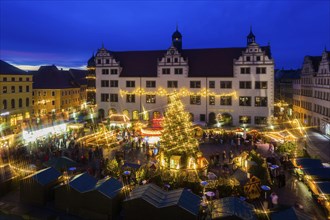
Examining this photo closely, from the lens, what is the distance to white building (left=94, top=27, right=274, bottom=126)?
133 ft

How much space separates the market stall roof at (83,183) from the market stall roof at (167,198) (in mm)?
2727

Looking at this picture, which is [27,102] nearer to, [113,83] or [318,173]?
[113,83]

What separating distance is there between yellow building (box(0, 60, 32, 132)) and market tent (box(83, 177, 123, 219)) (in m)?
31.8

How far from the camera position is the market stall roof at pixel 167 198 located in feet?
43.9

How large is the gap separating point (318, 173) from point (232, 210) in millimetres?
8882

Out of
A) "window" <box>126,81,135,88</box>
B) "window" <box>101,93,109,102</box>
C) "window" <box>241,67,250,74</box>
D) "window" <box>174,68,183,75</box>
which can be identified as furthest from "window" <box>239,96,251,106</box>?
"window" <box>101,93,109,102</box>

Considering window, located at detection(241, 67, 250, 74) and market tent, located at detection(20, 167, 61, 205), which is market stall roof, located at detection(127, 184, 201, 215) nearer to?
market tent, located at detection(20, 167, 61, 205)

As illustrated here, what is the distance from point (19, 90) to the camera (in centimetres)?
4784

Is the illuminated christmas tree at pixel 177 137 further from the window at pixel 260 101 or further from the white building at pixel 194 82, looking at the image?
the window at pixel 260 101

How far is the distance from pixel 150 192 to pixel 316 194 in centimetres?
1012

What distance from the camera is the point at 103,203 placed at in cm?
1493

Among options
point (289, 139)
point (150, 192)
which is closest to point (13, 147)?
point (150, 192)

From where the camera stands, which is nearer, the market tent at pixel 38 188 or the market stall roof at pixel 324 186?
the market stall roof at pixel 324 186

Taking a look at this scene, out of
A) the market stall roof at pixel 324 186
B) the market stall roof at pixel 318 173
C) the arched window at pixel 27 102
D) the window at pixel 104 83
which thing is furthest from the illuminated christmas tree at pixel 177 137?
the arched window at pixel 27 102
